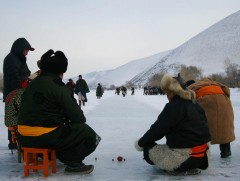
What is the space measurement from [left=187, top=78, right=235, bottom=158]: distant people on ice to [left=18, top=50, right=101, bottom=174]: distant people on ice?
1912mm

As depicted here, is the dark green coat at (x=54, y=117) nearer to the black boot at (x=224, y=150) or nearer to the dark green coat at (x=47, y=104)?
the dark green coat at (x=47, y=104)

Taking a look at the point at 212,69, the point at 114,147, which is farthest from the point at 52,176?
the point at 212,69

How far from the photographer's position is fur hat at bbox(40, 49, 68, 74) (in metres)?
4.75

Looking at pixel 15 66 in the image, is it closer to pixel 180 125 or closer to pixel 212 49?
pixel 180 125

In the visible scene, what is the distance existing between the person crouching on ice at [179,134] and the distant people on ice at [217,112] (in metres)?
0.91

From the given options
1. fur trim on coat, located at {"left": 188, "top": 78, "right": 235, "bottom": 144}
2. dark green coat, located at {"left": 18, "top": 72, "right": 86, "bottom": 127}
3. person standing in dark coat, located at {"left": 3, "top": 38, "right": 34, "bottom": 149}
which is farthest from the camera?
person standing in dark coat, located at {"left": 3, "top": 38, "right": 34, "bottom": 149}

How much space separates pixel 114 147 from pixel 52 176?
231cm

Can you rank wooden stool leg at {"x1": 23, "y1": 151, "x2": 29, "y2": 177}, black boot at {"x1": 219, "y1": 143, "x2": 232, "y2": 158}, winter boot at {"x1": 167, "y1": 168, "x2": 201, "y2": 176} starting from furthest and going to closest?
black boot at {"x1": 219, "y1": 143, "x2": 232, "y2": 158}
winter boot at {"x1": 167, "y1": 168, "x2": 201, "y2": 176}
wooden stool leg at {"x1": 23, "y1": 151, "x2": 29, "y2": 177}

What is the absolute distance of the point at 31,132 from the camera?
461cm

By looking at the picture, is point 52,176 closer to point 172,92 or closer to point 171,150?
point 171,150

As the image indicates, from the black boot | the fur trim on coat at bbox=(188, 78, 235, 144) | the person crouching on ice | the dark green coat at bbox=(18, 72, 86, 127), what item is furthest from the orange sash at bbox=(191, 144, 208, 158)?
the dark green coat at bbox=(18, 72, 86, 127)

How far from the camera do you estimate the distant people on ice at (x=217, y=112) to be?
5727mm

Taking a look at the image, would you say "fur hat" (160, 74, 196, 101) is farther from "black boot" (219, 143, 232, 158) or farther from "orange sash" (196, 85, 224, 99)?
"black boot" (219, 143, 232, 158)

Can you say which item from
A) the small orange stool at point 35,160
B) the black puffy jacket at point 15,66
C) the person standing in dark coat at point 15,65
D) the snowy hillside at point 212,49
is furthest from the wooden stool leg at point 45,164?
the snowy hillside at point 212,49
